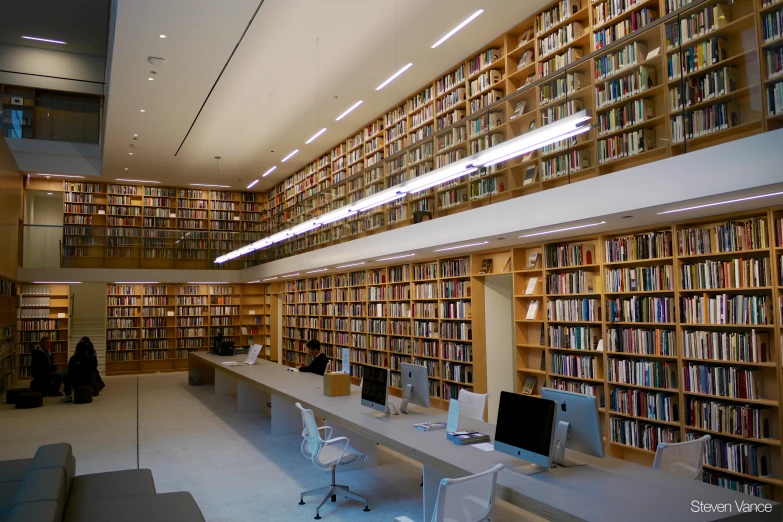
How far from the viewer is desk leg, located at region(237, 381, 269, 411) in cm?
883

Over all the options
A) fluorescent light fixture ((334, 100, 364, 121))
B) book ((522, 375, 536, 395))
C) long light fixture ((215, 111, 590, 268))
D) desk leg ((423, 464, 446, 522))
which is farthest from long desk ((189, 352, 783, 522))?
fluorescent light fixture ((334, 100, 364, 121))

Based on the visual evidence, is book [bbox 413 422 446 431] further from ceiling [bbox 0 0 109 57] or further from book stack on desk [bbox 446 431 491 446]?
ceiling [bbox 0 0 109 57]

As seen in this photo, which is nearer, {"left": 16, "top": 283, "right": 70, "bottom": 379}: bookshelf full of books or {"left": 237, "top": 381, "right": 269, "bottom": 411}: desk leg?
{"left": 237, "top": 381, "right": 269, "bottom": 411}: desk leg

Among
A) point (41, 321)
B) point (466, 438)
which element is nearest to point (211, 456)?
point (466, 438)

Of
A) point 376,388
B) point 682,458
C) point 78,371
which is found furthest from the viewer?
point 78,371

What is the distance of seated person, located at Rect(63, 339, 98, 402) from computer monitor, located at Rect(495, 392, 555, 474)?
30.5 ft

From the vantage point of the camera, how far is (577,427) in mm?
3203

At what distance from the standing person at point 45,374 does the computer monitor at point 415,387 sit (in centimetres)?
846

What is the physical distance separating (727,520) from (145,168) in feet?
43.3

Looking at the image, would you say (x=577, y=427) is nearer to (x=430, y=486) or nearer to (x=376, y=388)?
(x=430, y=486)

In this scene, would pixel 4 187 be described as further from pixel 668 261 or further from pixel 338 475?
pixel 668 261

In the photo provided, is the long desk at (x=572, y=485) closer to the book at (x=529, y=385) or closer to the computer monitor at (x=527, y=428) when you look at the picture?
the computer monitor at (x=527, y=428)

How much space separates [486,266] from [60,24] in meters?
9.63

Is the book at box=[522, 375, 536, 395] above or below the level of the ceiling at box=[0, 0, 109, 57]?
below
